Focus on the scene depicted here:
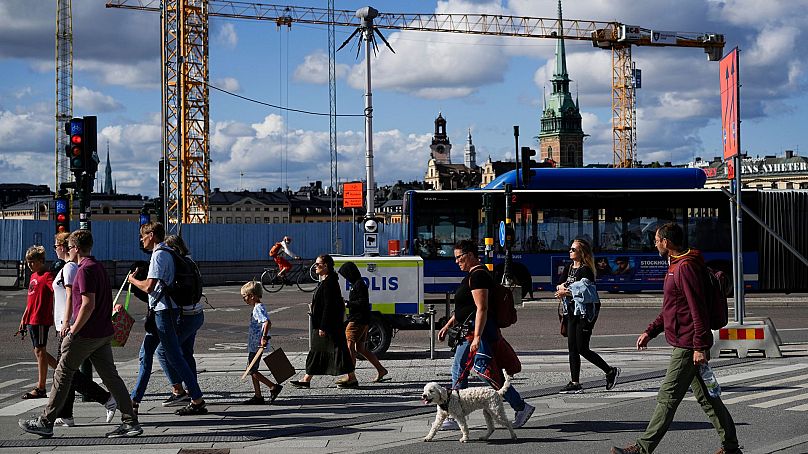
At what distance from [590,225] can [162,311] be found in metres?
19.5

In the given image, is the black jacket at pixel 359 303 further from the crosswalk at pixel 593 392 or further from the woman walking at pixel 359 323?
the crosswalk at pixel 593 392

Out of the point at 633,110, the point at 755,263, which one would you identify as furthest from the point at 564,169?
the point at 633,110

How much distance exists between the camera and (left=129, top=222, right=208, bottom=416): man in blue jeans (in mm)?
9602

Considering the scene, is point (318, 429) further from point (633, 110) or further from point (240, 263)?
point (633, 110)

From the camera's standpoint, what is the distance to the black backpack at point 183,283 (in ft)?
31.8

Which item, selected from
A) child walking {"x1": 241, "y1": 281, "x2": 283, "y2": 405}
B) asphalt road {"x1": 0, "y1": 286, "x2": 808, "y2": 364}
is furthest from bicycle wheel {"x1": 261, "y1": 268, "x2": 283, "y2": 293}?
child walking {"x1": 241, "y1": 281, "x2": 283, "y2": 405}

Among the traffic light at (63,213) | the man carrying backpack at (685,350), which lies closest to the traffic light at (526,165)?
the traffic light at (63,213)

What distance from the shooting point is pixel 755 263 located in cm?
2806

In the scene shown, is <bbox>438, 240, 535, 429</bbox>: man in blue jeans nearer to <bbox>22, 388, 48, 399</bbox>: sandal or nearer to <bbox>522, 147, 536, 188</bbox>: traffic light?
<bbox>22, 388, 48, 399</bbox>: sandal

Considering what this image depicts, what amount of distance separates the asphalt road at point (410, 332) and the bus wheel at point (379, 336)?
838 millimetres

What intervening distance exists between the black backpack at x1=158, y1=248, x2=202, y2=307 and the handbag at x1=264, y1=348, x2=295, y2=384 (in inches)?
46.5

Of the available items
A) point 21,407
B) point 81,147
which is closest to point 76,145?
point 81,147

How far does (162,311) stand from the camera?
9.63 m

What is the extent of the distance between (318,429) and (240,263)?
31.5 meters
